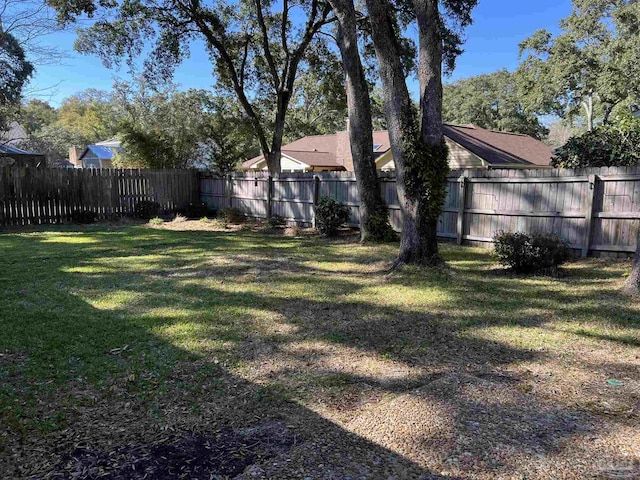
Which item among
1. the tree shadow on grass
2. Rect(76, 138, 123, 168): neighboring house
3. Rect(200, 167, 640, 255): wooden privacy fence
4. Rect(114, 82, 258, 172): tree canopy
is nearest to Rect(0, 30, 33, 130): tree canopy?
Rect(114, 82, 258, 172): tree canopy

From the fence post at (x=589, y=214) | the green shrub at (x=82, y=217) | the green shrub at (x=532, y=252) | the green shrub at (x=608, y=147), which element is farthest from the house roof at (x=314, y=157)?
the green shrub at (x=532, y=252)

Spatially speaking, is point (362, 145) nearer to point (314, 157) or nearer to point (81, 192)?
point (81, 192)

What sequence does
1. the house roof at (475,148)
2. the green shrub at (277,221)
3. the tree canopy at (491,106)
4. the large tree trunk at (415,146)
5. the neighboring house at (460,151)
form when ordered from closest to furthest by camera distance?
the large tree trunk at (415,146), the green shrub at (277,221), the neighboring house at (460,151), the house roof at (475,148), the tree canopy at (491,106)

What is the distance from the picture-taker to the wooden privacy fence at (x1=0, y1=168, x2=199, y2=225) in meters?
14.2

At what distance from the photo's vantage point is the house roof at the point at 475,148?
20.2 metres

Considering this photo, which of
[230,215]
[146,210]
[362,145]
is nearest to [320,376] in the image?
[362,145]

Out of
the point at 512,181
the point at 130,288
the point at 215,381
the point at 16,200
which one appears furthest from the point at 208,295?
the point at 16,200

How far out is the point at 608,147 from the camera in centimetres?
871

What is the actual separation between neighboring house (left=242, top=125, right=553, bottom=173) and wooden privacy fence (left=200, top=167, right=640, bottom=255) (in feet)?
16.4

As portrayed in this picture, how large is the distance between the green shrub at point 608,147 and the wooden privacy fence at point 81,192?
1333cm

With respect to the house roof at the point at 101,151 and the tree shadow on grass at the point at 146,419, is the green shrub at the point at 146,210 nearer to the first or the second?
the tree shadow on grass at the point at 146,419

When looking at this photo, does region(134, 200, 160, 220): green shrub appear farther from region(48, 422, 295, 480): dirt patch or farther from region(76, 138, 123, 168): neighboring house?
region(76, 138, 123, 168): neighboring house

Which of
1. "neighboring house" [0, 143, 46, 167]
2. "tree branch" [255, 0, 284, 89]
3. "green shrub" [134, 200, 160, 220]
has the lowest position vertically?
"green shrub" [134, 200, 160, 220]

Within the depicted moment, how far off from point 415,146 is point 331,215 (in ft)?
15.4
